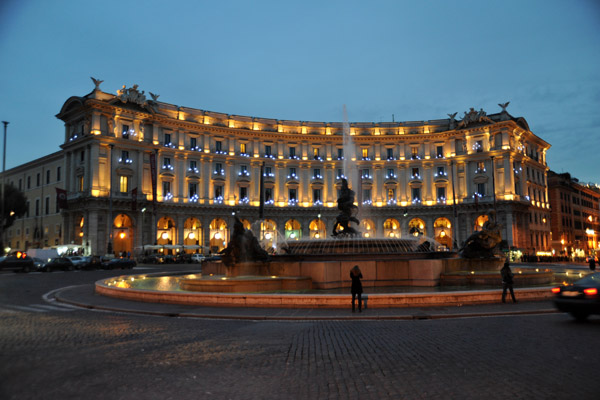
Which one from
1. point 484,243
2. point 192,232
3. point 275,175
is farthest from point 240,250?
point 275,175

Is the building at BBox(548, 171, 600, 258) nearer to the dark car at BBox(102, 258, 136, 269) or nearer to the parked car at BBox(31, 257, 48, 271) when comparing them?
the dark car at BBox(102, 258, 136, 269)

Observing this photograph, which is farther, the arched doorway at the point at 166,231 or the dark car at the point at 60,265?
the arched doorway at the point at 166,231

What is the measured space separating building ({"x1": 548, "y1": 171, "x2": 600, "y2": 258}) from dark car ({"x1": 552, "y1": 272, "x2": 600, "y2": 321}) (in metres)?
80.8

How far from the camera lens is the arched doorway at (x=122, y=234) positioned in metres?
60.5

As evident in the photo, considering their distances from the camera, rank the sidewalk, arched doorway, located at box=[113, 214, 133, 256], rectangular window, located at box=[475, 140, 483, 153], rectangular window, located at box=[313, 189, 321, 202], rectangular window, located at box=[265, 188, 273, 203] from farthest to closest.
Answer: rectangular window, located at box=[313, 189, 321, 202], rectangular window, located at box=[265, 188, 273, 203], rectangular window, located at box=[475, 140, 483, 153], arched doorway, located at box=[113, 214, 133, 256], the sidewalk

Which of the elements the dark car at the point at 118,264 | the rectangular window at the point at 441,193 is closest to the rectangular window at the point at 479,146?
the rectangular window at the point at 441,193

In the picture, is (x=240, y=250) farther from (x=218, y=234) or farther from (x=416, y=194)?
(x=416, y=194)

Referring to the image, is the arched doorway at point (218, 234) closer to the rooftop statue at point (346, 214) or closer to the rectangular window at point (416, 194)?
the rectangular window at point (416, 194)

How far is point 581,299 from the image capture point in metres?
11.4

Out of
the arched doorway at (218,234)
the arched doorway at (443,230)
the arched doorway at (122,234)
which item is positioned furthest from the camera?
the arched doorway at (443,230)

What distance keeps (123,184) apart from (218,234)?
15.9 m

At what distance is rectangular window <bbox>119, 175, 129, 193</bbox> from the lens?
61.8 meters

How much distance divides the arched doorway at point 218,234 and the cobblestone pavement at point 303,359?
5806 cm

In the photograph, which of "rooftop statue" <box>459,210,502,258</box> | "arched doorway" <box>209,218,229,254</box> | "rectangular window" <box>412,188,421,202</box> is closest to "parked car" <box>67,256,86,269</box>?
"arched doorway" <box>209,218,229,254</box>
